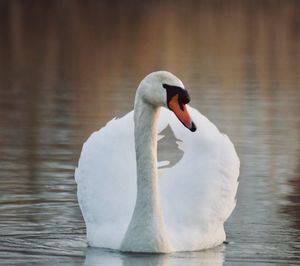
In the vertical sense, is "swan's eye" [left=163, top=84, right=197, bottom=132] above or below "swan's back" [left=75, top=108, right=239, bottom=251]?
above

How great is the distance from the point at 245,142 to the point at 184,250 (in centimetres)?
699

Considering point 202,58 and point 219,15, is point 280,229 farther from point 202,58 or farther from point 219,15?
point 219,15

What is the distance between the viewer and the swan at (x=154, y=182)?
35.1ft

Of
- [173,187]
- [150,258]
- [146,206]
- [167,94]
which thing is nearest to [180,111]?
[167,94]

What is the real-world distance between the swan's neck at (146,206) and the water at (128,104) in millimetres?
125

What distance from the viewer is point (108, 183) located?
1129 cm

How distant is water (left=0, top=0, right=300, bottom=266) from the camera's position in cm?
1136

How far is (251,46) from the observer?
128 ft

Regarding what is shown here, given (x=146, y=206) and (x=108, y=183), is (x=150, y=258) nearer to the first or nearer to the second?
(x=146, y=206)

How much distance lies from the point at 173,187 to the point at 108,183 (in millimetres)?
489

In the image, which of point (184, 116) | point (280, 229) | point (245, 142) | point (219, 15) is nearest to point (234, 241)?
point (280, 229)

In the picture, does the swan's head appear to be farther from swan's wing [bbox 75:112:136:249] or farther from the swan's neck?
swan's wing [bbox 75:112:136:249]

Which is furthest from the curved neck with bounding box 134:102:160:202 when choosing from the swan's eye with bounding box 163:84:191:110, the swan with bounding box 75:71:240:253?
the swan's eye with bounding box 163:84:191:110

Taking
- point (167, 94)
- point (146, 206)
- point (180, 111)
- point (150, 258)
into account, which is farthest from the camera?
point (146, 206)
